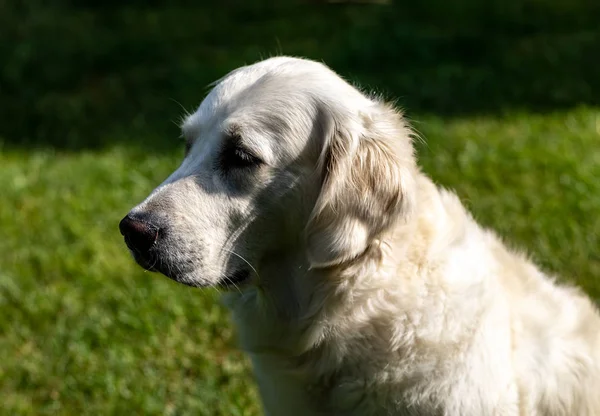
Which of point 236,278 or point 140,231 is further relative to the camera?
point 236,278

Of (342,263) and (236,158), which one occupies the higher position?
(236,158)

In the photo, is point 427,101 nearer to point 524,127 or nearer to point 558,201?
point 524,127

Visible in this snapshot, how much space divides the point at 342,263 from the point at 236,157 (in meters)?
0.52

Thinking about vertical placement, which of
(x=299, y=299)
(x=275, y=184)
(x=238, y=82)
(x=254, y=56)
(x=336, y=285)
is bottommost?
(x=254, y=56)

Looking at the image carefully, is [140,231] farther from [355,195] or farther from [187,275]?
[355,195]

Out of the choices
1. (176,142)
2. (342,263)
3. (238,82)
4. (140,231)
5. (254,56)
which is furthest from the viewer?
(254,56)

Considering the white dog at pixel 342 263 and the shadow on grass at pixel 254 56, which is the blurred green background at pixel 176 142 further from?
the white dog at pixel 342 263

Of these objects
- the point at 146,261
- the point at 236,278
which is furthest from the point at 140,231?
the point at 236,278

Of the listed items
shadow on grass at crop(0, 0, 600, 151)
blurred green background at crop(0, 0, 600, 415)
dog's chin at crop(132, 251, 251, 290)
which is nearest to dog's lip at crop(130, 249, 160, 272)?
dog's chin at crop(132, 251, 251, 290)

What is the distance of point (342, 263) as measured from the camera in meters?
2.78

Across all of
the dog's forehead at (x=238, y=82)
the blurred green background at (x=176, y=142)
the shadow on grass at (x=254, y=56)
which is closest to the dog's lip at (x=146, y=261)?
the dog's forehead at (x=238, y=82)

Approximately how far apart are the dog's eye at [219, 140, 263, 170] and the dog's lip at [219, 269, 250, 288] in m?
0.37

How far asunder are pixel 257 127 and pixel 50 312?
2.40m

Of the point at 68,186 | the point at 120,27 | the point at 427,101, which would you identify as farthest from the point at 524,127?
the point at 120,27
